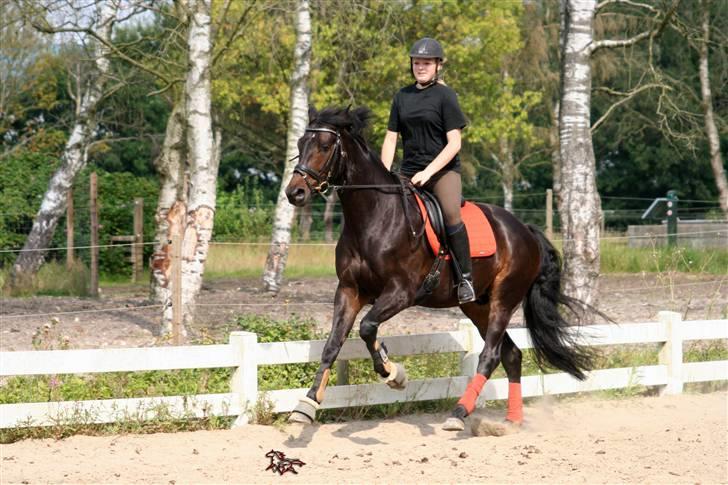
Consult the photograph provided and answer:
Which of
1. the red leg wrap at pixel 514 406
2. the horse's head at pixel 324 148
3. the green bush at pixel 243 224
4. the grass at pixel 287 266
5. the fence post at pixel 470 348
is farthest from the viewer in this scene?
the green bush at pixel 243 224

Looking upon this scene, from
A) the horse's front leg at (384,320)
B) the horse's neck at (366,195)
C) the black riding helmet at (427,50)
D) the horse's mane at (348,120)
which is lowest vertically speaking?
the horse's front leg at (384,320)

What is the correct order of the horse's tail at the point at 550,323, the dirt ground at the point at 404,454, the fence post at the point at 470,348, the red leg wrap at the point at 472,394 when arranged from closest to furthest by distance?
1. the dirt ground at the point at 404,454
2. the red leg wrap at the point at 472,394
3. the horse's tail at the point at 550,323
4. the fence post at the point at 470,348

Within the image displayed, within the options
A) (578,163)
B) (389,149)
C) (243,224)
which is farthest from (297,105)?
(243,224)

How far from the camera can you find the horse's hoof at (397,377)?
7.39 metres

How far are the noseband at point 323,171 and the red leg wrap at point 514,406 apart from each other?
2741mm

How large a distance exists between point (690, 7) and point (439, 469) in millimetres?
31637

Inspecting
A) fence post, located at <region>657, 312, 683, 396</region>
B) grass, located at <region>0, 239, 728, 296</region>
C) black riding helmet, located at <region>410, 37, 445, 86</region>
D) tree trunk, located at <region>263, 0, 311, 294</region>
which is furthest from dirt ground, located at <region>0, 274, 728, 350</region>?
black riding helmet, located at <region>410, 37, 445, 86</region>

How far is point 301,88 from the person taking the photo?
17.1 m

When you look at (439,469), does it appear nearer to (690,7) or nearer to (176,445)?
(176,445)

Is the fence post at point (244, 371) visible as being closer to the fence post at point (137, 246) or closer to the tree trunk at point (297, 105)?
the tree trunk at point (297, 105)

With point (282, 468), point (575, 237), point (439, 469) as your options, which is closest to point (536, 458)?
point (439, 469)

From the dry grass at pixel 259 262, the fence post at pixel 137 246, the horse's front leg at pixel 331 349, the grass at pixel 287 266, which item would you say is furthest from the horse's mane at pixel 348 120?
the dry grass at pixel 259 262

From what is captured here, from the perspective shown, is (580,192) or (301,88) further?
(301,88)

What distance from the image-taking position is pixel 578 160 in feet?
39.4
